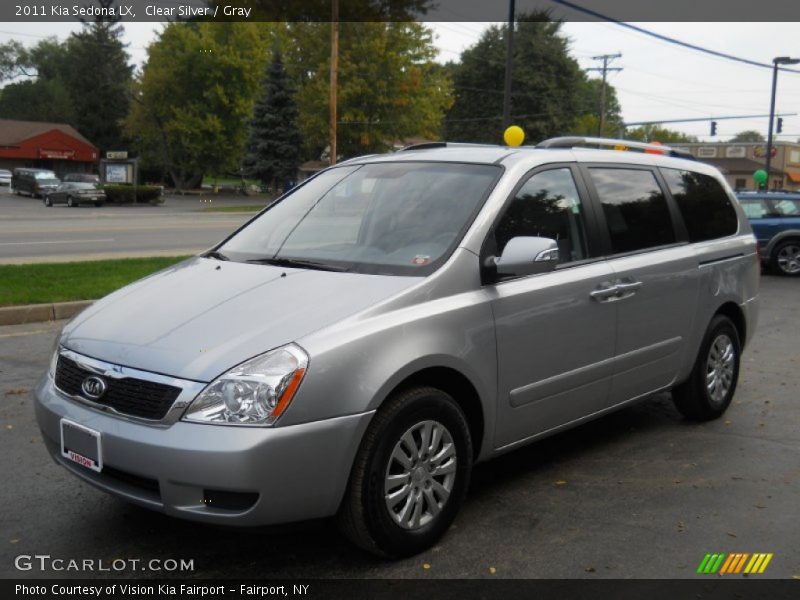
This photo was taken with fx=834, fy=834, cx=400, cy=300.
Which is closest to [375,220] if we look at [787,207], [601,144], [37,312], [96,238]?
[601,144]

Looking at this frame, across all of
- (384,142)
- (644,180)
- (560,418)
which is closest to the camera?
(560,418)

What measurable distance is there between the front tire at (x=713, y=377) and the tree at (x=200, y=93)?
5484cm

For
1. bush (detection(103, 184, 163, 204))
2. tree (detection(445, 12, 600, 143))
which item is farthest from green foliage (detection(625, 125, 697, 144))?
bush (detection(103, 184, 163, 204))

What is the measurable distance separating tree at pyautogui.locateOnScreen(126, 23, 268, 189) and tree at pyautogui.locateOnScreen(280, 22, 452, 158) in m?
6.38

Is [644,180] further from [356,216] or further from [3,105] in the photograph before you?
[3,105]

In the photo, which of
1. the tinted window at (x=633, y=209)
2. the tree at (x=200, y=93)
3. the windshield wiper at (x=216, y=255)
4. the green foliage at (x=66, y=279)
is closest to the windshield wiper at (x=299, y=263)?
the windshield wiper at (x=216, y=255)

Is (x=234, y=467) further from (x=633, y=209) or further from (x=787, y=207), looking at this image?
(x=787, y=207)

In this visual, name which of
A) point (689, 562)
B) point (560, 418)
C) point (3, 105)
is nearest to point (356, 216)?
point (560, 418)

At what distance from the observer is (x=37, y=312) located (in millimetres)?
9086

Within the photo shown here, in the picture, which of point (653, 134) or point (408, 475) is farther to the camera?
point (653, 134)

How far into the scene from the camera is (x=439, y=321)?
3.64 meters

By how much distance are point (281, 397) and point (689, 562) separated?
75.6 inches

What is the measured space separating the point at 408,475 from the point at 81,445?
134cm

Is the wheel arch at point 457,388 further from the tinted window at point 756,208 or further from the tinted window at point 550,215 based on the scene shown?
the tinted window at point 756,208
